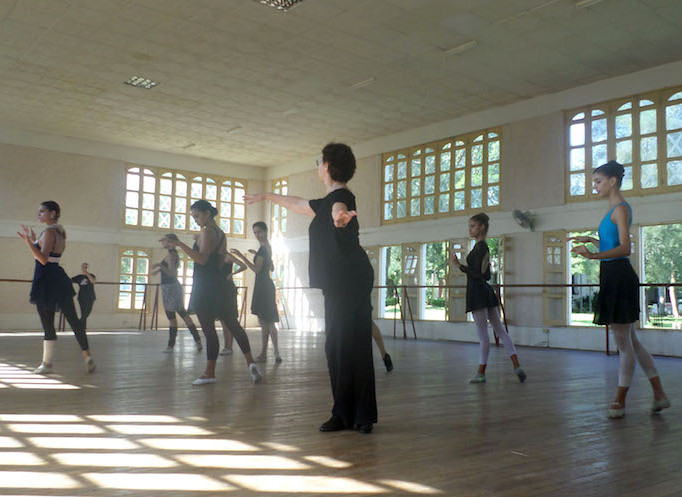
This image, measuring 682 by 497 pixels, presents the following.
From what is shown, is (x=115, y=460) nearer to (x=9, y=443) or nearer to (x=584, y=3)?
(x=9, y=443)

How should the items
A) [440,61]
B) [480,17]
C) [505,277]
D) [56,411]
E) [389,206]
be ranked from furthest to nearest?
[389,206], [505,277], [440,61], [480,17], [56,411]

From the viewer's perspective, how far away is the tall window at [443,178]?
1296 centimetres

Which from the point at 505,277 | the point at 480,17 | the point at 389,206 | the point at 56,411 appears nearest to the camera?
the point at 56,411

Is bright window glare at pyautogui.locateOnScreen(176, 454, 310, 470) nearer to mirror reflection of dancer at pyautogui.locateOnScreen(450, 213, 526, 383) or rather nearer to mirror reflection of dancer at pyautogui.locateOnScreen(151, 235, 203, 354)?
mirror reflection of dancer at pyautogui.locateOnScreen(450, 213, 526, 383)

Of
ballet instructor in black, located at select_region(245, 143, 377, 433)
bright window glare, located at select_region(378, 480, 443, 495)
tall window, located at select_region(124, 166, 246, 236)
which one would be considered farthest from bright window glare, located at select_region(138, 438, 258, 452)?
tall window, located at select_region(124, 166, 246, 236)

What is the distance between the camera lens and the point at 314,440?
295 cm

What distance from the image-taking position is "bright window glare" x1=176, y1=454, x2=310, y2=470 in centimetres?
244

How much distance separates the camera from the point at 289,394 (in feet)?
14.5

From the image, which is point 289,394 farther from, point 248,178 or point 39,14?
point 248,178

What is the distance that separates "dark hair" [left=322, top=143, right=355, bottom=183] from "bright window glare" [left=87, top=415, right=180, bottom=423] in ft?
5.26

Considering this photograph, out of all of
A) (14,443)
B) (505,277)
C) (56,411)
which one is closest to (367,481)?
(14,443)

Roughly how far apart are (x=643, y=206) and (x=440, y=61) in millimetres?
4252

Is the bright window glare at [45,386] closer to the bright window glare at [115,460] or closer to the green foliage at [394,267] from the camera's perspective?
the bright window glare at [115,460]

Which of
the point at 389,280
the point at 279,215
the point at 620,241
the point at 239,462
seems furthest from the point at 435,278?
the point at 239,462
